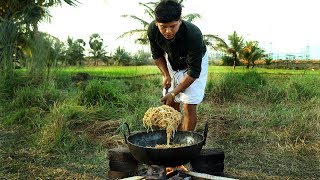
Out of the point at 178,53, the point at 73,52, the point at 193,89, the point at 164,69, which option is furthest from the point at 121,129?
the point at 73,52

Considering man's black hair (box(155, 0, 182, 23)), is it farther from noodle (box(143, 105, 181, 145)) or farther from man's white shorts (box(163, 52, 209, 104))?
man's white shorts (box(163, 52, 209, 104))

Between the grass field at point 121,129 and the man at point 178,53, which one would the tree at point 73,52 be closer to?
the grass field at point 121,129

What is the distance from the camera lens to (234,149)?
531cm

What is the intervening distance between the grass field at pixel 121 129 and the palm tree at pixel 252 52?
108 feet

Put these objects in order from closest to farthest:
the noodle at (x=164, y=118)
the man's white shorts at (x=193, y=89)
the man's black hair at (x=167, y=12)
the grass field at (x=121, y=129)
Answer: the noodle at (x=164, y=118), the man's black hair at (x=167, y=12), the man's white shorts at (x=193, y=89), the grass field at (x=121, y=129)

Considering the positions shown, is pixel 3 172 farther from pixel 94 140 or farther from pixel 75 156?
pixel 94 140

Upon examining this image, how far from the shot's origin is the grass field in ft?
14.9

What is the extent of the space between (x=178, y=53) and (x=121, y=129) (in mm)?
2454

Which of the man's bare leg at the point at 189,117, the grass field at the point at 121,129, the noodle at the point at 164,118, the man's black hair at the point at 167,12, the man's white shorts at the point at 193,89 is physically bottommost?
the grass field at the point at 121,129

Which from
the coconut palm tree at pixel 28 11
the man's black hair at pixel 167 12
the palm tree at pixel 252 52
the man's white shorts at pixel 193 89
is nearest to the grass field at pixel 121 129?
the man's white shorts at pixel 193 89

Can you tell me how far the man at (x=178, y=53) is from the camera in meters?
3.23

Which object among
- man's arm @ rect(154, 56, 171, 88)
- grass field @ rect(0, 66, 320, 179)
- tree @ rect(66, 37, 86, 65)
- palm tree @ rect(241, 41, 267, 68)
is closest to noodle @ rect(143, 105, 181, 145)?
man's arm @ rect(154, 56, 171, 88)

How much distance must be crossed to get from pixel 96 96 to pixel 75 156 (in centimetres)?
277

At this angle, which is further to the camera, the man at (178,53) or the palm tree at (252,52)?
the palm tree at (252,52)
